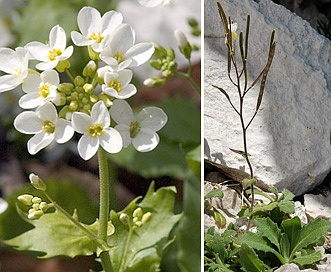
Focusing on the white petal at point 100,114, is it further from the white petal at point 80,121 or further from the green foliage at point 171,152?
the green foliage at point 171,152

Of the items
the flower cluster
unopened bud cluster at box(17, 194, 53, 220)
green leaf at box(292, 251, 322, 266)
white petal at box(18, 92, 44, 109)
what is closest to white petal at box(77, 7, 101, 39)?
the flower cluster

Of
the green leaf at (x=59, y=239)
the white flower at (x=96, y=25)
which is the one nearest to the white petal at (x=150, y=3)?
the white flower at (x=96, y=25)

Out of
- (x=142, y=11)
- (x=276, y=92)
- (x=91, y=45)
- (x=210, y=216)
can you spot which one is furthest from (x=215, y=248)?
(x=142, y=11)

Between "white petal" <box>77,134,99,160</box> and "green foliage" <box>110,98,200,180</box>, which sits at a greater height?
"white petal" <box>77,134,99,160</box>

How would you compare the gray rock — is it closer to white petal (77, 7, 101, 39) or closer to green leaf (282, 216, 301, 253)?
green leaf (282, 216, 301, 253)

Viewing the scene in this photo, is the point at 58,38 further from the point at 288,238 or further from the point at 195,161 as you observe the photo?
the point at 288,238

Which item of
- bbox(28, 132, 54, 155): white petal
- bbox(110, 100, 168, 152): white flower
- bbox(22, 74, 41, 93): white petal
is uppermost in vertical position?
bbox(22, 74, 41, 93): white petal
